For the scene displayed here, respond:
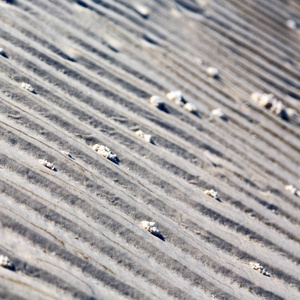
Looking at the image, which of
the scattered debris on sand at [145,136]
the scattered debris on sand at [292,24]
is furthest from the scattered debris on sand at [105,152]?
the scattered debris on sand at [292,24]

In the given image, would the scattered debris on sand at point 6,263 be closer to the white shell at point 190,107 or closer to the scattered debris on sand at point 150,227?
the scattered debris on sand at point 150,227

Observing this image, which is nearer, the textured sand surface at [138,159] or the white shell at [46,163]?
the textured sand surface at [138,159]

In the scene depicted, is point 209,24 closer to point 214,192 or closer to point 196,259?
point 214,192

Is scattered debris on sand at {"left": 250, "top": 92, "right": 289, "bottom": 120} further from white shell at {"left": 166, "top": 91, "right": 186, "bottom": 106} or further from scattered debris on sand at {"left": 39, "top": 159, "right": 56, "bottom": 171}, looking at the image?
scattered debris on sand at {"left": 39, "top": 159, "right": 56, "bottom": 171}

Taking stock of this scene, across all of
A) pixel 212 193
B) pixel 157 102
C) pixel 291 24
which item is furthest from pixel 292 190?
pixel 291 24

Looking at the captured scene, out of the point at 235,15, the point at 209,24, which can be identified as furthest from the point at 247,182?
the point at 235,15

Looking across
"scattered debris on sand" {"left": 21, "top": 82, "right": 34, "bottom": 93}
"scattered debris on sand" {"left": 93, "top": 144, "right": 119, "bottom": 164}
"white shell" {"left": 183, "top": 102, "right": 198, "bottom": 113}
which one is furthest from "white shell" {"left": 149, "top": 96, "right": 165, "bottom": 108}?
"scattered debris on sand" {"left": 21, "top": 82, "right": 34, "bottom": 93}

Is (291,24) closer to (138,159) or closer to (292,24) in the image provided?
(292,24)
